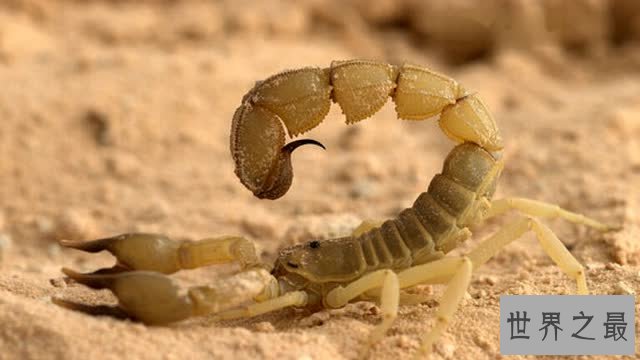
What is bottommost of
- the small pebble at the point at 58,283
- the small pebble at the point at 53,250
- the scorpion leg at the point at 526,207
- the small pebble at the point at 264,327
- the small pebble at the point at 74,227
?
the small pebble at the point at 264,327

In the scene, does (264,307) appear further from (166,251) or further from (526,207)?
(526,207)

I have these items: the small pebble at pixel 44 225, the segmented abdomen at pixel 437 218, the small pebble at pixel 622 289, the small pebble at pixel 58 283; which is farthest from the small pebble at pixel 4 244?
the small pebble at pixel 622 289

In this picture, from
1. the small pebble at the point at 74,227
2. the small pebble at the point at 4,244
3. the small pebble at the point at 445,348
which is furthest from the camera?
the small pebble at the point at 74,227

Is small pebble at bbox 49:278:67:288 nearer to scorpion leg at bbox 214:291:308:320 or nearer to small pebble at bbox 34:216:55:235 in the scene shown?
scorpion leg at bbox 214:291:308:320

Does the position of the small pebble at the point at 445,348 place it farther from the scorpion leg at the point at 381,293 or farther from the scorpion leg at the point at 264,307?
the scorpion leg at the point at 264,307

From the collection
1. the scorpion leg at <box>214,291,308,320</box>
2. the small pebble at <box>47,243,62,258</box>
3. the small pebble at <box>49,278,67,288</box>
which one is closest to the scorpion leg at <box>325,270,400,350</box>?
the scorpion leg at <box>214,291,308,320</box>
